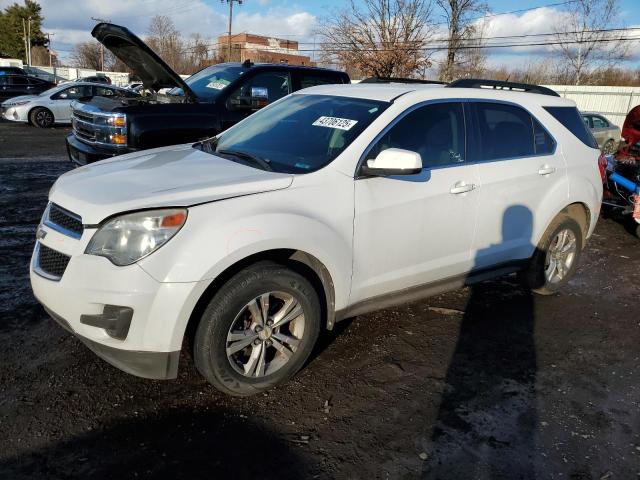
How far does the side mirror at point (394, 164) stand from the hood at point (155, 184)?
553 mm

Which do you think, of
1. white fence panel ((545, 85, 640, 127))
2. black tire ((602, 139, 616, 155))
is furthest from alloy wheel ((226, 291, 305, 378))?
white fence panel ((545, 85, 640, 127))

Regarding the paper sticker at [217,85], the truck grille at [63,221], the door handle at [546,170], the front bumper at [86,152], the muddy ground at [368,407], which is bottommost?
the muddy ground at [368,407]

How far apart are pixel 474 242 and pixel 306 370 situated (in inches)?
64.6

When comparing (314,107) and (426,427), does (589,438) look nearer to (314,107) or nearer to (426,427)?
(426,427)

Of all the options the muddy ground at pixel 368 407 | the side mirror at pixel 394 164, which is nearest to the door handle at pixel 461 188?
the side mirror at pixel 394 164

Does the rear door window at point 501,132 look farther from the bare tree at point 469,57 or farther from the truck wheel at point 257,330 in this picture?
the bare tree at point 469,57

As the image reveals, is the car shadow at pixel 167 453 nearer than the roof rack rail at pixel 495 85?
Yes

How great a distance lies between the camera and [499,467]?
2682mm

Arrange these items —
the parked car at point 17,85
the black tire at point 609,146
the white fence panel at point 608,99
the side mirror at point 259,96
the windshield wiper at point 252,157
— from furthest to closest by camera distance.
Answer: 1. the white fence panel at point 608,99
2. the parked car at point 17,85
3. the black tire at point 609,146
4. the side mirror at point 259,96
5. the windshield wiper at point 252,157

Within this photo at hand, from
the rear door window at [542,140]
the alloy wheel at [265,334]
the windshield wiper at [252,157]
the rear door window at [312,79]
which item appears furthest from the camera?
the rear door window at [312,79]

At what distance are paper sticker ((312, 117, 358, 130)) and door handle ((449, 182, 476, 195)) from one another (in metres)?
0.87

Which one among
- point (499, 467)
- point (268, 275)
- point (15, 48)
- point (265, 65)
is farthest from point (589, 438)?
point (15, 48)

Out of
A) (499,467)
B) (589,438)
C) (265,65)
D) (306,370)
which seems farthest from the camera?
(265,65)

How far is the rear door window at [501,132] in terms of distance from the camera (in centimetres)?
415
